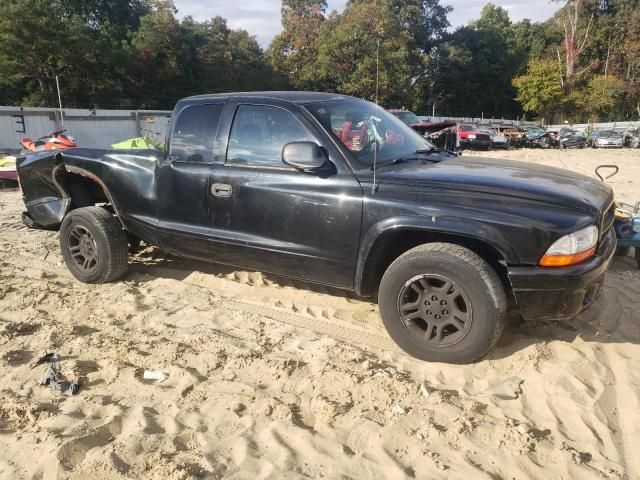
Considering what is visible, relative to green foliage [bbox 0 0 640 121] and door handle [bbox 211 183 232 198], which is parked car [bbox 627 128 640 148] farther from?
door handle [bbox 211 183 232 198]

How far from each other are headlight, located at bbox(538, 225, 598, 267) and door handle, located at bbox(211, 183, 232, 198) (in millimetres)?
2211

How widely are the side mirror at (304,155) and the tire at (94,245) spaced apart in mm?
2049

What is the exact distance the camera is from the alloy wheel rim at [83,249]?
15.1 feet

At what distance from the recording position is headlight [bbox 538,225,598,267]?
2.86 meters

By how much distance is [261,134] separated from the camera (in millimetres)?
3783

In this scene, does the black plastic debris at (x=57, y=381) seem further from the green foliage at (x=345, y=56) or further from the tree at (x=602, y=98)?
the tree at (x=602, y=98)

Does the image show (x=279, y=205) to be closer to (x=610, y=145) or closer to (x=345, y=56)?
(x=610, y=145)

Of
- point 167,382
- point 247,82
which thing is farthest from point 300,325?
point 247,82

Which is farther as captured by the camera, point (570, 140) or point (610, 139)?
point (570, 140)

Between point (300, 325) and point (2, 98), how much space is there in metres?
34.0

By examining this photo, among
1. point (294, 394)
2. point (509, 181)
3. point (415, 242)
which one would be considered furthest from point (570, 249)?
point (294, 394)

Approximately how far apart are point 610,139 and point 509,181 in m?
27.6

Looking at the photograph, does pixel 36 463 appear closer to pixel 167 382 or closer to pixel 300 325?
pixel 167 382

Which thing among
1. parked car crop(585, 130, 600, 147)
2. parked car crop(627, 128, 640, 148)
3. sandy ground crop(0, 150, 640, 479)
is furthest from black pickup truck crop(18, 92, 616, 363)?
parked car crop(585, 130, 600, 147)
